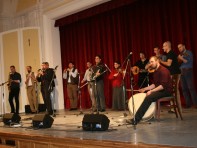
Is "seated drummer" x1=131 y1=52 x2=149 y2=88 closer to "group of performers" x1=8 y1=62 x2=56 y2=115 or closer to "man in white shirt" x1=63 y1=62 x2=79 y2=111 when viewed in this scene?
"group of performers" x1=8 y1=62 x2=56 y2=115

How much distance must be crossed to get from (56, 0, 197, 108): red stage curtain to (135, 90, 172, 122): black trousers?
2.85 meters

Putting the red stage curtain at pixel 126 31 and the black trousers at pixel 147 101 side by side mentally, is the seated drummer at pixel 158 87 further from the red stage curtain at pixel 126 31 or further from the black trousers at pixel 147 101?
the red stage curtain at pixel 126 31

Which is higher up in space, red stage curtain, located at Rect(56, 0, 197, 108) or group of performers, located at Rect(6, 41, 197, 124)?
red stage curtain, located at Rect(56, 0, 197, 108)

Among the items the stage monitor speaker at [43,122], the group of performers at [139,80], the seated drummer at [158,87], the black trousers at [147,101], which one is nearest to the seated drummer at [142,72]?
the group of performers at [139,80]

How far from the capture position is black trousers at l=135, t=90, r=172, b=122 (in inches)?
185

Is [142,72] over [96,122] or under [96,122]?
over

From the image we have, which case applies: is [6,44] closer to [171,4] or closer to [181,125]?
[171,4]

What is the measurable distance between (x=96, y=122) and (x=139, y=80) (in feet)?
11.2

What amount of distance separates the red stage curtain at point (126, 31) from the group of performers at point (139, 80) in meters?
0.81

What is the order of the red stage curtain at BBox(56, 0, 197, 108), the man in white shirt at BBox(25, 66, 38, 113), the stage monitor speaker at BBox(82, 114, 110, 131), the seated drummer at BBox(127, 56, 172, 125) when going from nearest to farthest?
the stage monitor speaker at BBox(82, 114, 110, 131)
the seated drummer at BBox(127, 56, 172, 125)
the red stage curtain at BBox(56, 0, 197, 108)
the man in white shirt at BBox(25, 66, 38, 113)

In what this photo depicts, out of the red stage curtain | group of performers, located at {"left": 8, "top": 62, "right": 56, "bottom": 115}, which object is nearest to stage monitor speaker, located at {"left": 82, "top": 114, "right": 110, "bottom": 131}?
group of performers, located at {"left": 8, "top": 62, "right": 56, "bottom": 115}

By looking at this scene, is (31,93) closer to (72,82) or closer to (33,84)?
(33,84)

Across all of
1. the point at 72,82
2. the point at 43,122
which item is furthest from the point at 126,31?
the point at 43,122

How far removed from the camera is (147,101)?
4777 mm
